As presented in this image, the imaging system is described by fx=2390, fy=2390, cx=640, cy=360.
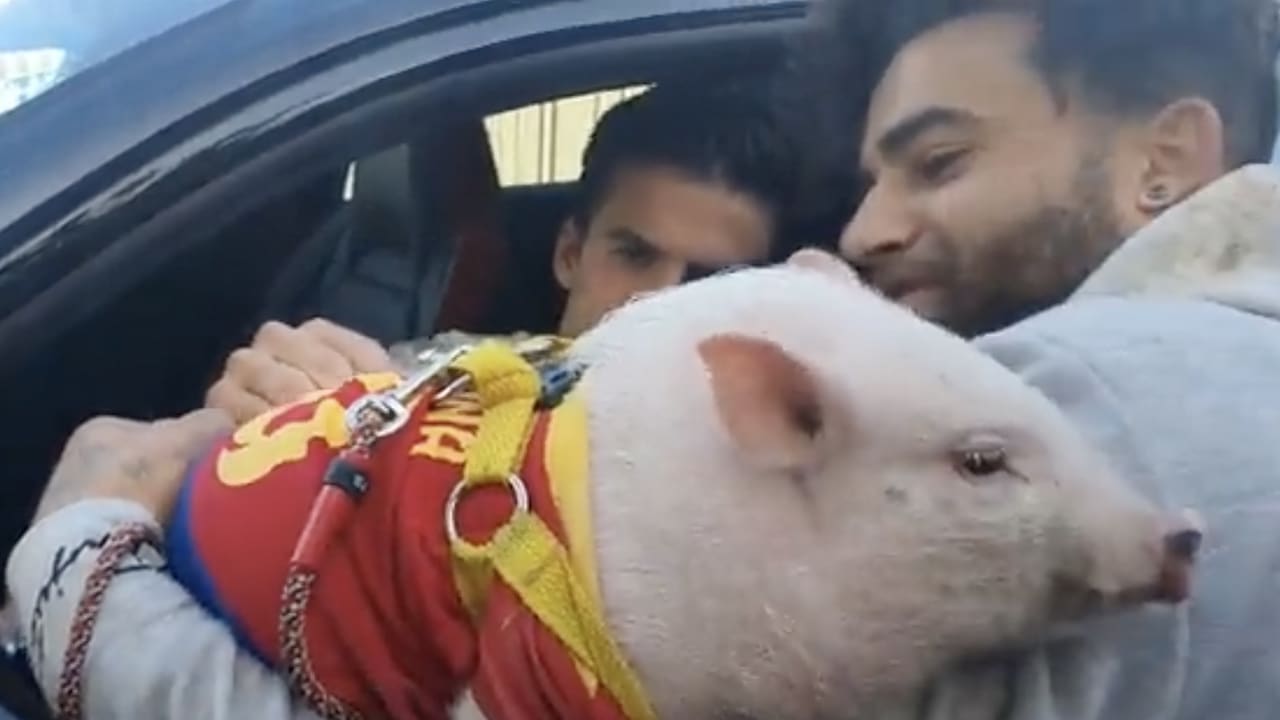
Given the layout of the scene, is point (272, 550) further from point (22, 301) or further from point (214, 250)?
point (214, 250)

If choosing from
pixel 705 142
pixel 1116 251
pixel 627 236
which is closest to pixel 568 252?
pixel 627 236

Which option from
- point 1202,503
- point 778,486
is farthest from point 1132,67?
point 778,486

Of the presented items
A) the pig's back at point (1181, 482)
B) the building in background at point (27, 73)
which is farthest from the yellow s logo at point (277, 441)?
the pig's back at point (1181, 482)

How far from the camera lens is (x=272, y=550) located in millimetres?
1495

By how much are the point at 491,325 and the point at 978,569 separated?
1205 millimetres

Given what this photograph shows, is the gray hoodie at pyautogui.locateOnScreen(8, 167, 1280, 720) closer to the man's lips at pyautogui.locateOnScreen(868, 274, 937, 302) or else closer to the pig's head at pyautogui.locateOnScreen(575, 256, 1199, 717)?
the pig's head at pyautogui.locateOnScreen(575, 256, 1199, 717)

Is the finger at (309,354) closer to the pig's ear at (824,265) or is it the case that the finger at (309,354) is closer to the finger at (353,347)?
the finger at (353,347)

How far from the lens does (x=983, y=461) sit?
1.40 meters

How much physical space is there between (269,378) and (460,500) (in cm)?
48

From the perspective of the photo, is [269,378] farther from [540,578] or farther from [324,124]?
[540,578]

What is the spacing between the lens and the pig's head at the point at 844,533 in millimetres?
1376

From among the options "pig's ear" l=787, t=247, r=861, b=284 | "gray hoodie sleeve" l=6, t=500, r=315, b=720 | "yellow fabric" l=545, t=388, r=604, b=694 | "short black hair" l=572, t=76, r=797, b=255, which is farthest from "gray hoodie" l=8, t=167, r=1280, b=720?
"short black hair" l=572, t=76, r=797, b=255

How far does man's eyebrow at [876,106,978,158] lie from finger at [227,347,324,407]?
52cm

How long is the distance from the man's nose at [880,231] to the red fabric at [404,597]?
0.54 metres
